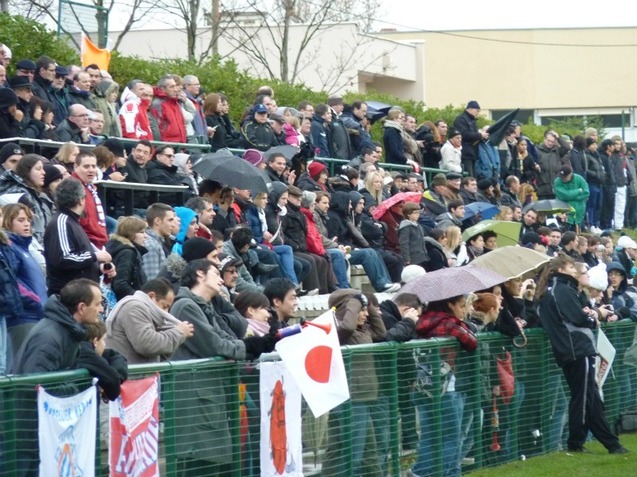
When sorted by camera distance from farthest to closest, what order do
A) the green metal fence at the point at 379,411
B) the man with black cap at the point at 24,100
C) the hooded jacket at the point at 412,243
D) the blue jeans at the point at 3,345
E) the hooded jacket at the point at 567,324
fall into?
the hooded jacket at the point at 412,243, the man with black cap at the point at 24,100, the hooded jacket at the point at 567,324, the blue jeans at the point at 3,345, the green metal fence at the point at 379,411

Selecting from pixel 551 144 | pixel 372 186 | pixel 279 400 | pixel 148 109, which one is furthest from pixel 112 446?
pixel 551 144

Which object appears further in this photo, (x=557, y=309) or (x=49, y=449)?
(x=557, y=309)

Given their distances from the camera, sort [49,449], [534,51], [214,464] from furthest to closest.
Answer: [534,51]
[214,464]
[49,449]

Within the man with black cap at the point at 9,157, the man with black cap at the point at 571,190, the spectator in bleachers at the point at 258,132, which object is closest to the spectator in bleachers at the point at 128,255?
the man with black cap at the point at 9,157

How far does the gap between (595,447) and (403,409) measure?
12.7 ft

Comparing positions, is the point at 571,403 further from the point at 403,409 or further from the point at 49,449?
the point at 49,449

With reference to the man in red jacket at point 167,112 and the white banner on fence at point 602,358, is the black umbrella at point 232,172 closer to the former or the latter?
the man in red jacket at point 167,112

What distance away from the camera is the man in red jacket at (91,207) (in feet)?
44.2

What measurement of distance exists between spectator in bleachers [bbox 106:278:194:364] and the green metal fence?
0.98ft

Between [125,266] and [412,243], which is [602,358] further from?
[125,266]

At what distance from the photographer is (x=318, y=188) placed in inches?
794

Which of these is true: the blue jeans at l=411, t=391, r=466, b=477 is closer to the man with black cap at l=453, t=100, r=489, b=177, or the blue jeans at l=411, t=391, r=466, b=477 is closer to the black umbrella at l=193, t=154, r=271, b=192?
the black umbrella at l=193, t=154, r=271, b=192

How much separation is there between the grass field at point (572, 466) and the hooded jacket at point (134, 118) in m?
7.04

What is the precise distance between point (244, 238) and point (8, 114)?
9.80 ft
